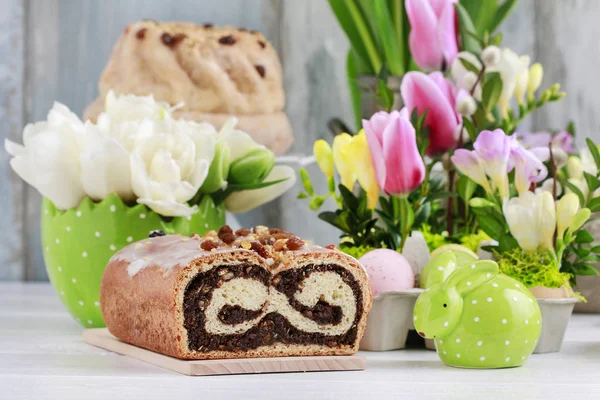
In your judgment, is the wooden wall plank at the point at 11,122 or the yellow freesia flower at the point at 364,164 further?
the wooden wall plank at the point at 11,122

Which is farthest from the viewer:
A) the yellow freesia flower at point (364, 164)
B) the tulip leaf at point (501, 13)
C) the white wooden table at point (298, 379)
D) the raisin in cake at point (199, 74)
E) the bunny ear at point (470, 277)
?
the raisin in cake at point (199, 74)

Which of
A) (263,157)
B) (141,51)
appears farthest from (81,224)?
(141,51)

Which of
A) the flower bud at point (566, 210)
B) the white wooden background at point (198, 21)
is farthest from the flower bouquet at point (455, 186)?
the white wooden background at point (198, 21)

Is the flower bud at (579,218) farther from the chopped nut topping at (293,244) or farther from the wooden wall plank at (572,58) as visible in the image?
the wooden wall plank at (572,58)

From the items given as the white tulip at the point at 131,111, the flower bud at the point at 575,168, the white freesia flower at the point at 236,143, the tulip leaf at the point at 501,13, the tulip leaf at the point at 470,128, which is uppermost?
the tulip leaf at the point at 501,13

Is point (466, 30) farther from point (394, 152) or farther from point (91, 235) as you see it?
point (91, 235)

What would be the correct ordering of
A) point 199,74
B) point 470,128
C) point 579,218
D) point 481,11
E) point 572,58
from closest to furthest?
point 579,218 < point 470,128 < point 481,11 < point 199,74 < point 572,58

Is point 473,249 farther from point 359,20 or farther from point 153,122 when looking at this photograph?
point 359,20

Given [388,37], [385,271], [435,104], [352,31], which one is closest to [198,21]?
[352,31]
